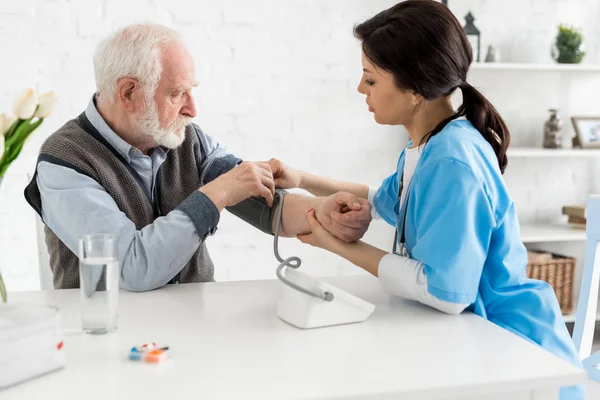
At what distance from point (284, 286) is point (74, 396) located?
470 millimetres

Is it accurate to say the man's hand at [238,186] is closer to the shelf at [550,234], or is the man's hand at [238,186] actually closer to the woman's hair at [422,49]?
the woman's hair at [422,49]

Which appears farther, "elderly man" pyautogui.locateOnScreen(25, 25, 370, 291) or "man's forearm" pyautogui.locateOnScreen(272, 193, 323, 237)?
"man's forearm" pyautogui.locateOnScreen(272, 193, 323, 237)

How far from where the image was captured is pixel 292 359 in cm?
119

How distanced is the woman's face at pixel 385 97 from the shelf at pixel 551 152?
195 centimetres

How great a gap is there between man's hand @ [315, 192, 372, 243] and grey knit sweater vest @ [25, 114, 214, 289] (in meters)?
0.43

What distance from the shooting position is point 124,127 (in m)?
1.88

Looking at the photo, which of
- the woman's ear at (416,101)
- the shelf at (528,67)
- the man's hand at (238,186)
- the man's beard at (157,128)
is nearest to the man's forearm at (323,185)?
the man's hand at (238,186)

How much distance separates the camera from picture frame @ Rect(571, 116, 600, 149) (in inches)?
146

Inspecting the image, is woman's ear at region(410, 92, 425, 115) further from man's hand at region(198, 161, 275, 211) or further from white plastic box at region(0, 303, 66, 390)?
white plastic box at region(0, 303, 66, 390)

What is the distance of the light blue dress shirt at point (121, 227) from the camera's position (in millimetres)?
1598

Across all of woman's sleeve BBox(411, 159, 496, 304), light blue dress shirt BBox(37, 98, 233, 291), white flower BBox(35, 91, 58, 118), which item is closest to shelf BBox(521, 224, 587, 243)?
woman's sleeve BBox(411, 159, 496, 304)

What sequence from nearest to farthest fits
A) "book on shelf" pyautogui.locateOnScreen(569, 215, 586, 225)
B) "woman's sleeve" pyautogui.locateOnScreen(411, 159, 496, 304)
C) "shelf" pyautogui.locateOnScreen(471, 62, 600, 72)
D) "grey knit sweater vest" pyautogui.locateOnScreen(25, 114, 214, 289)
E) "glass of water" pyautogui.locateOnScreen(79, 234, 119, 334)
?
1. "glass of water" pyautogui.locateOnScreen(79, 234, 119, 334)
2. "woman's sleeve" pyautogui.locateOnScreen(411, 159, 496, 304)
3. "grey knit sweater vest" pyautogui.locateOnScreen(25, 114, 214, 289)
4. "shelf" pyautogui.locateOnScreen(471, 62, 600, 72)
5. "book on shelf" pyautogui.locateOnScreen(569, 215, 586, 225)

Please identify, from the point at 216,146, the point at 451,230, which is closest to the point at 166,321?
the point at 451,230

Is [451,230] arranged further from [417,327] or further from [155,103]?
[155,103]
